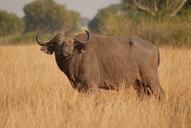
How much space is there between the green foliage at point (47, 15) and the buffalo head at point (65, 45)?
58.1 meters

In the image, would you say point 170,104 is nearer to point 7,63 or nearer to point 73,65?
point 73,65

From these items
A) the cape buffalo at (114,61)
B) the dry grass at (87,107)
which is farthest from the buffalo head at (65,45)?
the dry grass at (87,107)

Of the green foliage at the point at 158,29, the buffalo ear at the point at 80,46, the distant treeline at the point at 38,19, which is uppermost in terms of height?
the buffalo ear at the point at 80,46

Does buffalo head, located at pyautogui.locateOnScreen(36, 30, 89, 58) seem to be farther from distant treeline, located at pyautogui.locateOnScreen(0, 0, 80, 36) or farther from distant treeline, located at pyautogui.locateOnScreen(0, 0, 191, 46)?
distant treeline, located at pyautogui.locateOnScreen(0, 0, 80, 36)

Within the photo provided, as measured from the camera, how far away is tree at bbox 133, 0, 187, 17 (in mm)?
24750

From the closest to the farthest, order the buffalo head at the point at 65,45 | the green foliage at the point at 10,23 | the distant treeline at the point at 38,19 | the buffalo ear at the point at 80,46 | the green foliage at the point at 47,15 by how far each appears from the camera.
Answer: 1. the buffalo head at the point at 65,45
2. the buffalo ear at the point at 80,46
3. the green foliage at the point at 10,23
4. the distant treeline at the point at 38,19
5. the green foliage at the point at 47,15

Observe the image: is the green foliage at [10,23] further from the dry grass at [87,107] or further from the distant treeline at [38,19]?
the dry grass at [87,107]

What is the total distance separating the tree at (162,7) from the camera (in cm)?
2475

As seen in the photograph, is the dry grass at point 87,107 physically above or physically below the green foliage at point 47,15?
above

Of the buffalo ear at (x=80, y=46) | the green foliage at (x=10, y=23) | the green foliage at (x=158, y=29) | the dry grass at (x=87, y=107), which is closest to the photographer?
the dry grass at (x=87, y=107)

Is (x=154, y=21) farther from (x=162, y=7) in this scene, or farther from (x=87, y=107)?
(x=87, y=107)

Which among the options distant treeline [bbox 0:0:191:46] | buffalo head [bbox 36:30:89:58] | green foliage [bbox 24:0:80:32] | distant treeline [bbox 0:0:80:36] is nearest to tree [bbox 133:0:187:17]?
distant treeline [bbox 0:0:191:46]

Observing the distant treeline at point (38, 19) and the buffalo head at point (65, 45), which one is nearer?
the buffalo head at point (65, 45)

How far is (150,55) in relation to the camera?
26.0 ft
